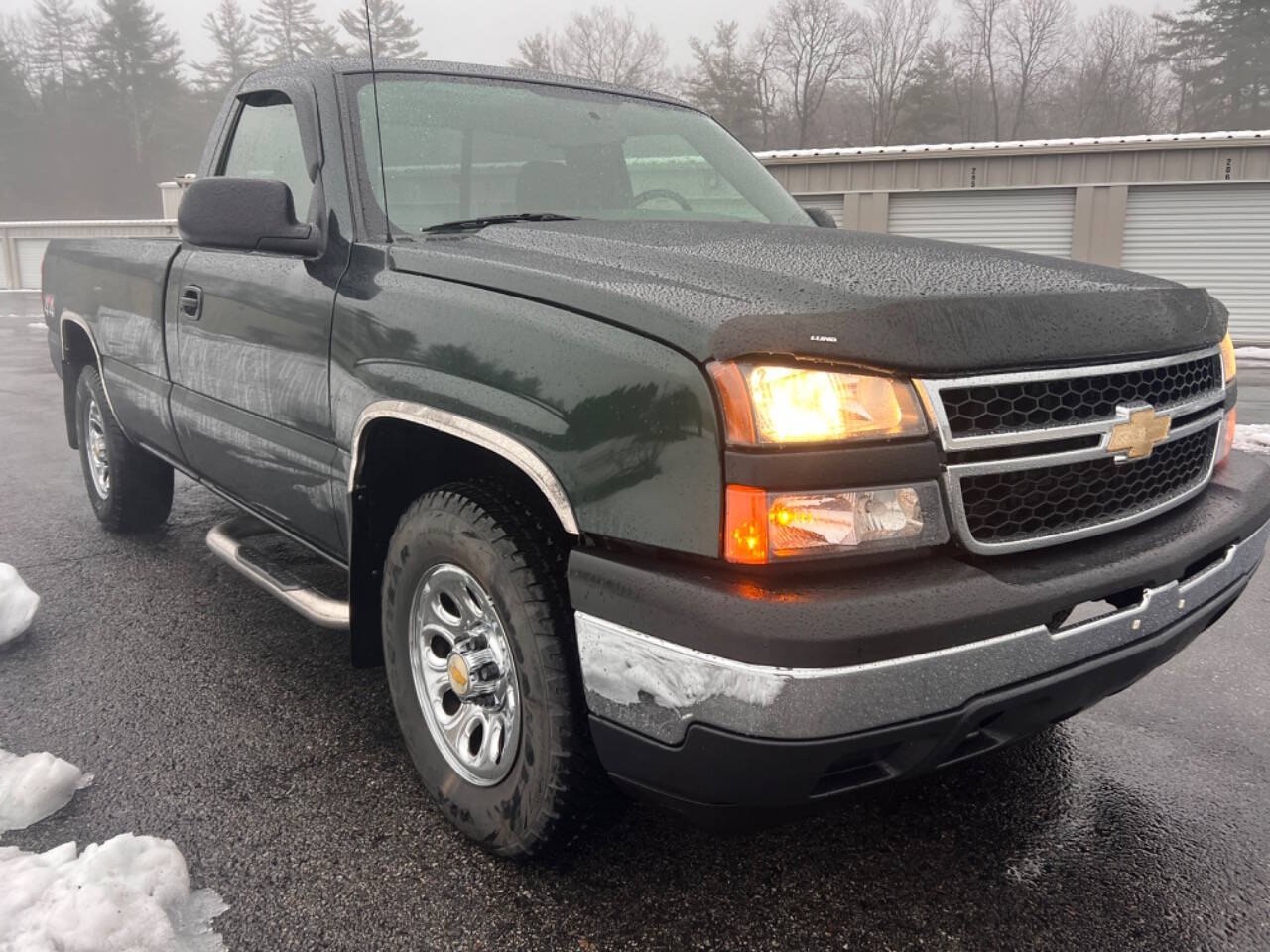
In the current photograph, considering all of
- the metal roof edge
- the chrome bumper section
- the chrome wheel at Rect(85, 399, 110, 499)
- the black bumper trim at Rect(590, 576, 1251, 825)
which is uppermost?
the metal roof edge

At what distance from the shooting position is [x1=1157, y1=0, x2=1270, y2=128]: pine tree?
3969cm

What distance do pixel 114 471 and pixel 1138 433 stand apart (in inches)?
170

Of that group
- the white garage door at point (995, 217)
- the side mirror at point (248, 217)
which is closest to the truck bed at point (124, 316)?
the side mirror at point (248, 217)

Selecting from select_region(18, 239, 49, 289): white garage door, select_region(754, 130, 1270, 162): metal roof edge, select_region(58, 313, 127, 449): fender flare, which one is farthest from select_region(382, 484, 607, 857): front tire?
select_region(18, 239, 49, 289): white garage door

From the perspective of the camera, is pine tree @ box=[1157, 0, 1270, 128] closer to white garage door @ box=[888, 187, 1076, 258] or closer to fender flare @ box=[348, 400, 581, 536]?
white garage door @ box=[888, 187, 1076, 258]

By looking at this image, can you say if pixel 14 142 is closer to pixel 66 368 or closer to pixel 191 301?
pixel 66 368

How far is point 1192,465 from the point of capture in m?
2.33

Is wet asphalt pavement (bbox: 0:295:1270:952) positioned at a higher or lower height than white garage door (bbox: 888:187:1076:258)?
lower

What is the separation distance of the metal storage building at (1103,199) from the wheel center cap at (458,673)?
61.1 feet

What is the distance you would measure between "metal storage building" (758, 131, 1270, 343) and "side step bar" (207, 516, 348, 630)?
58.7 feet

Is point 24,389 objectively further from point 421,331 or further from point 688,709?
point 688,709

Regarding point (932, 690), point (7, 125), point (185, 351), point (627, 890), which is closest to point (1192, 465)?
point (932, 690)

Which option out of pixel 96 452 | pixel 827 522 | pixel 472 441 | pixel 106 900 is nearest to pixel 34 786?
pixel 106 900

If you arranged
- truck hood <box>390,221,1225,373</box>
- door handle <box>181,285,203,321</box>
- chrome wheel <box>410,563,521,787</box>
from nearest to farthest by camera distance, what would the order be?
truck hood <box>390,221,1225,373</box>
chrome wheel <box>410,563,521,787</box>
door handle <box>181,285,203,321</box>
